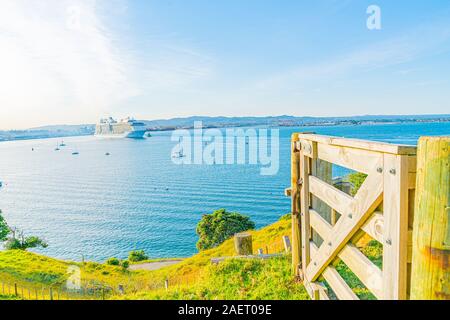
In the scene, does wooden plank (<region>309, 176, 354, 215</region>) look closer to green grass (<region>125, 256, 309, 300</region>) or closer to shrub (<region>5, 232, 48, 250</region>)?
green grass (<region>125, 256, 309, 300</region>)

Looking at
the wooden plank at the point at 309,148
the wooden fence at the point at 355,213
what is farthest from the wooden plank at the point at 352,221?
the wooden plank at the point at 309,148

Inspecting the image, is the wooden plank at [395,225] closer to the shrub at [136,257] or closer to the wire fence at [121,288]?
the wire fence at [121,288]

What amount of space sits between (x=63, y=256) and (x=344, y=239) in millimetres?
41358

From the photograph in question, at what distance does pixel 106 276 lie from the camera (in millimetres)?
21672

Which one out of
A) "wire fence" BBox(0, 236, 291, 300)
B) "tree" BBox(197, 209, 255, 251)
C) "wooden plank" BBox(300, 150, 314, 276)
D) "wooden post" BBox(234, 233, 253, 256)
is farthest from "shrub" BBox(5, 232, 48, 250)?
"wooden plank" BBox(300, 150, 314, 276)

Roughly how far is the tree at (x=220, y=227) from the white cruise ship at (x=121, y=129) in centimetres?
9471

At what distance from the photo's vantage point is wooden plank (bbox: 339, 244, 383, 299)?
2.00 metres

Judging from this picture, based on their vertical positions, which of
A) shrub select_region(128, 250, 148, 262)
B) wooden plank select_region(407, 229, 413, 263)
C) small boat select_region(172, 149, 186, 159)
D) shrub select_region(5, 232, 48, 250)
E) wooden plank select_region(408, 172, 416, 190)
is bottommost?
shrub select_region(128, 250, 148, 262)

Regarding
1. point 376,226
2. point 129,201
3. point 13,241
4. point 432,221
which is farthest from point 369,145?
point 129,201

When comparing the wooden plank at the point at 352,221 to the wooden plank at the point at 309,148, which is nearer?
the wooden plank at the point at 352,221

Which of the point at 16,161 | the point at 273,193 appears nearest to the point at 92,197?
the point at 273,193

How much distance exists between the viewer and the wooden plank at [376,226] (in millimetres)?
1920

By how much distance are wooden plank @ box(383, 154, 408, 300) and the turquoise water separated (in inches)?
1400
